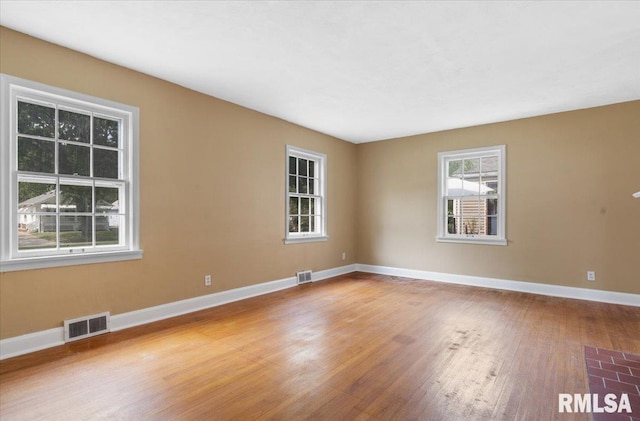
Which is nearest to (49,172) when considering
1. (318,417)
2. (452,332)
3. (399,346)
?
(318,417)

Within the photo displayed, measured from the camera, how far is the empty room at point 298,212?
237cm

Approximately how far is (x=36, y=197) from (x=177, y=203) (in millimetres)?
1287

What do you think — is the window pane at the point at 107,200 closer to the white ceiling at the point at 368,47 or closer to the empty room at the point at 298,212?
the empty room at the point at 298,212

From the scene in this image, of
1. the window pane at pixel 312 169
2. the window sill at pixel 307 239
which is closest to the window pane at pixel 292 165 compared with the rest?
the window pane at pixel 312 169

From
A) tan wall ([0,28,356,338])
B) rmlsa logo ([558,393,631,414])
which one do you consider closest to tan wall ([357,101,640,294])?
tan wall ([0,28,356,338])

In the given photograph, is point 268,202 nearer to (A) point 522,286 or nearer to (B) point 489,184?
(B) point 489,184

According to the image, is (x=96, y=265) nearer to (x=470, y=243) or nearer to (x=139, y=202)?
(x=139, y=202)

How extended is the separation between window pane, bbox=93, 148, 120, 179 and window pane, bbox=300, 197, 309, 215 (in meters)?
3.04

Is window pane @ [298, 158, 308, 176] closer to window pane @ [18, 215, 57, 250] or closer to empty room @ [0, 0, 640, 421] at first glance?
empty room @ [0, 0, 640, 421]

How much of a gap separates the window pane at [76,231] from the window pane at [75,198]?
0.27ft

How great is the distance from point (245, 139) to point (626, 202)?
540 cm

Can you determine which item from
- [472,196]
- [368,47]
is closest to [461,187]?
[472,196]

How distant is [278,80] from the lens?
3.79 metres

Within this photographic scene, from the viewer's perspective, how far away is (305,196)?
5891 millimetres
